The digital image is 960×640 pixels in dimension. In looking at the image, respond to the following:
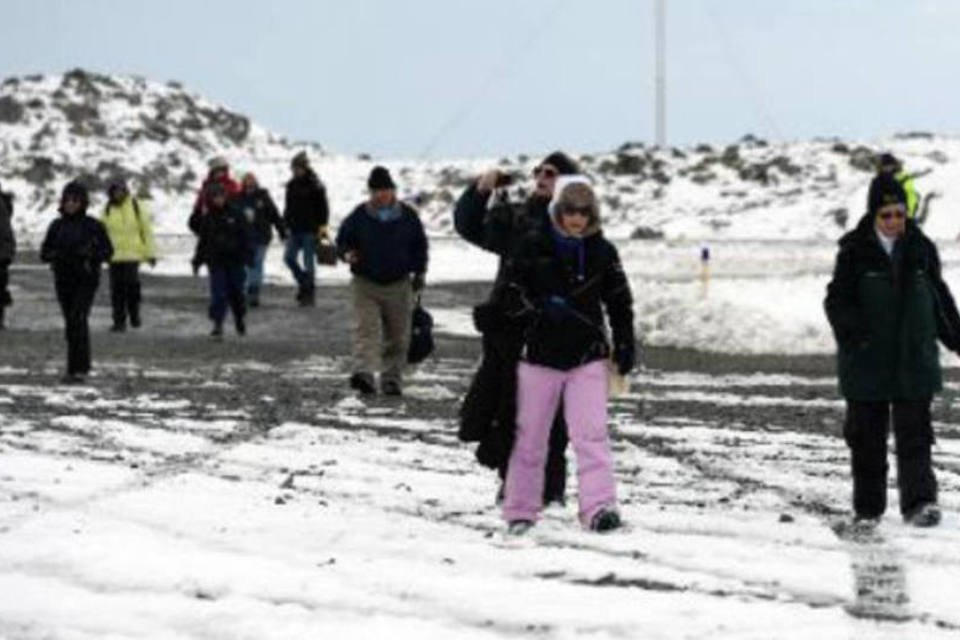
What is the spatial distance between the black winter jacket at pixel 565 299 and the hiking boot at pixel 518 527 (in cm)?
71

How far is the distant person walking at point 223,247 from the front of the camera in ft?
65.5

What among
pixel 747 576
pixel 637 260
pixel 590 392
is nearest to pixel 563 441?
pixel 590 392

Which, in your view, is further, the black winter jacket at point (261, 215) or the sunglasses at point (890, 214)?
the black winter jacket at point (261, 215)

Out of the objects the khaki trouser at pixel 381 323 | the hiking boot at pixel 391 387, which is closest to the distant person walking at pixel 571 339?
the khaki trouser at pixel 381 323

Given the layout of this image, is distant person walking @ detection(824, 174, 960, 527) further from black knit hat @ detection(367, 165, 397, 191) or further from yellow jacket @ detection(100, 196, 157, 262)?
yellow jacket @ detection(100, 196, 157, 262)

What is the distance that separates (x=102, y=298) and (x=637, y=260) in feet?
38.0

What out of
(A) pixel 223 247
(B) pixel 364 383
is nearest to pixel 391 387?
(B) pixel 364 383

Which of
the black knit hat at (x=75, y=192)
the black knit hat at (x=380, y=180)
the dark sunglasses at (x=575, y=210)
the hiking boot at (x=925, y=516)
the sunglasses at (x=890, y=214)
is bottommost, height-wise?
the hiking boot at (x=925, y=516)

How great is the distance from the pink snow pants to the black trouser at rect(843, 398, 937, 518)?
1257 millimetres

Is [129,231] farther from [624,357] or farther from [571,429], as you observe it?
[624,357]

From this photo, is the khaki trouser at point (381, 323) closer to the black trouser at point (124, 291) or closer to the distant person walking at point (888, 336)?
the distant person walking at point (888, 336)

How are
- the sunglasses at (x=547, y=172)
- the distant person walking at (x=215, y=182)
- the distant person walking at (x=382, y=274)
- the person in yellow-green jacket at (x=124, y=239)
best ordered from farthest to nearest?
the person in yellow-green jacket at (x=124, y=239) → the distant person walking at (x=215, y=182) → the distant person walking at (x=382, y=274) → the sunglasses at (x=547, y=172)

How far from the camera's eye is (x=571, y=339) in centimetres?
805

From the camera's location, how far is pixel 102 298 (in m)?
27.6
